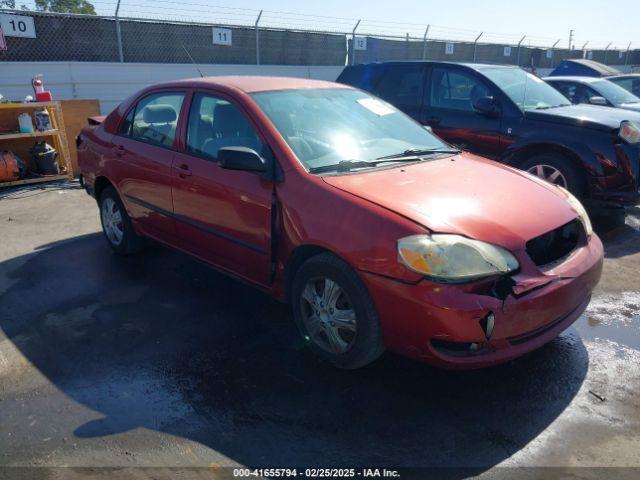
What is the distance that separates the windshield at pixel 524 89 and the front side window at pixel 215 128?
3.87 meters

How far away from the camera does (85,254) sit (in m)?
5.36

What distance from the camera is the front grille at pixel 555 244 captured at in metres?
2.96

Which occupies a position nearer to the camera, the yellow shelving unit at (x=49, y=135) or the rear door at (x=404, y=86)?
the rear door at (x=404, y=86)

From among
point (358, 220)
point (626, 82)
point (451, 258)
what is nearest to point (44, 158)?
point (358, 220)

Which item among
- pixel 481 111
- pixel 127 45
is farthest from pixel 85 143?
pixel 127 45

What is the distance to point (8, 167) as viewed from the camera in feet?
25.6

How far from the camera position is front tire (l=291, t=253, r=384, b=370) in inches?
114

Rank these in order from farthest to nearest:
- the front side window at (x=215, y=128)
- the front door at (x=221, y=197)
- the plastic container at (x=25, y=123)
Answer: the plastic container at (x=25, y=123) < the front side window at (x=215, y=128) < the front door at (x=221, y=197)

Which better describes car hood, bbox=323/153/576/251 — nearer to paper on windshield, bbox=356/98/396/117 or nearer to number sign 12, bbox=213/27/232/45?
paper on windshield, bbox=356/98/396/117

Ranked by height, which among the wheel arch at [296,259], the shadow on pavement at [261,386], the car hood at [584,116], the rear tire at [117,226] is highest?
the car hood at [584,116]

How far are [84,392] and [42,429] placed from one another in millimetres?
326

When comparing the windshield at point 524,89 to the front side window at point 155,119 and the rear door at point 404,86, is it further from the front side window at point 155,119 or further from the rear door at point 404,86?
the front side window at point 155,119

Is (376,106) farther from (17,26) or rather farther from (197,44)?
(197,44)

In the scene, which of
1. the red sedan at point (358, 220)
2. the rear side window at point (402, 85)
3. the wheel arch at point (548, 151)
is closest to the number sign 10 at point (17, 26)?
the rear side window at point (402, 85)
